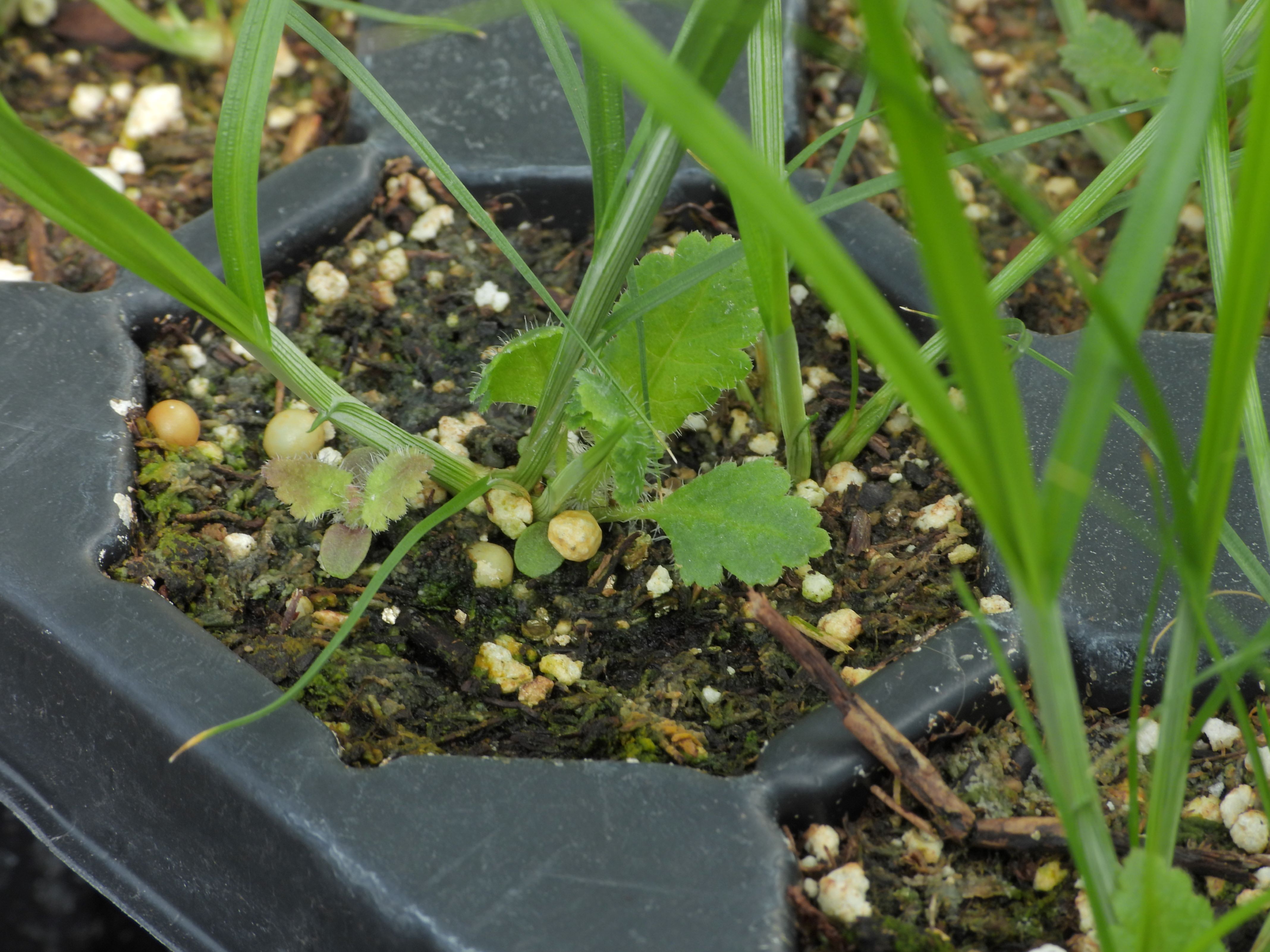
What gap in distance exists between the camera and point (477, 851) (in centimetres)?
64

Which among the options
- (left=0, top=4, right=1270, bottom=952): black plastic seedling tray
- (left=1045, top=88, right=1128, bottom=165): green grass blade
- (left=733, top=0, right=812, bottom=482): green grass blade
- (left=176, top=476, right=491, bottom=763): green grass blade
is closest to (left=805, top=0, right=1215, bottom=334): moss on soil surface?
(left=1045, top=88, right=1128, bottom=165): green grass blade

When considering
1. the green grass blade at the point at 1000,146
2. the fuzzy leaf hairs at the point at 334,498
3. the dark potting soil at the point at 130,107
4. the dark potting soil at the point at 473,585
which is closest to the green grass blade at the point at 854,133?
the green grass blade at the point at 1000,146

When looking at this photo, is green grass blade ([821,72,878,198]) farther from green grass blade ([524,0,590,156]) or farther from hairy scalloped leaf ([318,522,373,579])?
hairy scalloped leaf ([318,522,373,579])

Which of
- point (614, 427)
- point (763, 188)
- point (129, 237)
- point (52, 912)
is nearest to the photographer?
point (763, 188)

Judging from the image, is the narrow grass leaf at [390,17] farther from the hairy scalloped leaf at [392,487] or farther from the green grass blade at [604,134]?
the hairy scalloped leaf at [392,487]

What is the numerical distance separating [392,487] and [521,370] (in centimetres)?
15

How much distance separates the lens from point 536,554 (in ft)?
2.75

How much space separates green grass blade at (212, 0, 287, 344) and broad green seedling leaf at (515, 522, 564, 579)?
11.1 inches

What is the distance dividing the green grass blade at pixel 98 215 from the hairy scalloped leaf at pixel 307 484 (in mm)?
150

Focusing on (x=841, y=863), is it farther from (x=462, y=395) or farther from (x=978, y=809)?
(x=462, y=395)

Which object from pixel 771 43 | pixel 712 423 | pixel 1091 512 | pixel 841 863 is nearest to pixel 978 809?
pixel 841 863

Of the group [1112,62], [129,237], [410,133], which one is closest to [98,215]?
[129,237]

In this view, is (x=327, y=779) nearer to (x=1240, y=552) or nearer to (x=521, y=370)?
(x=521, y=370)

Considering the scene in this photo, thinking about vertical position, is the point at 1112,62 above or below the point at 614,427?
above
